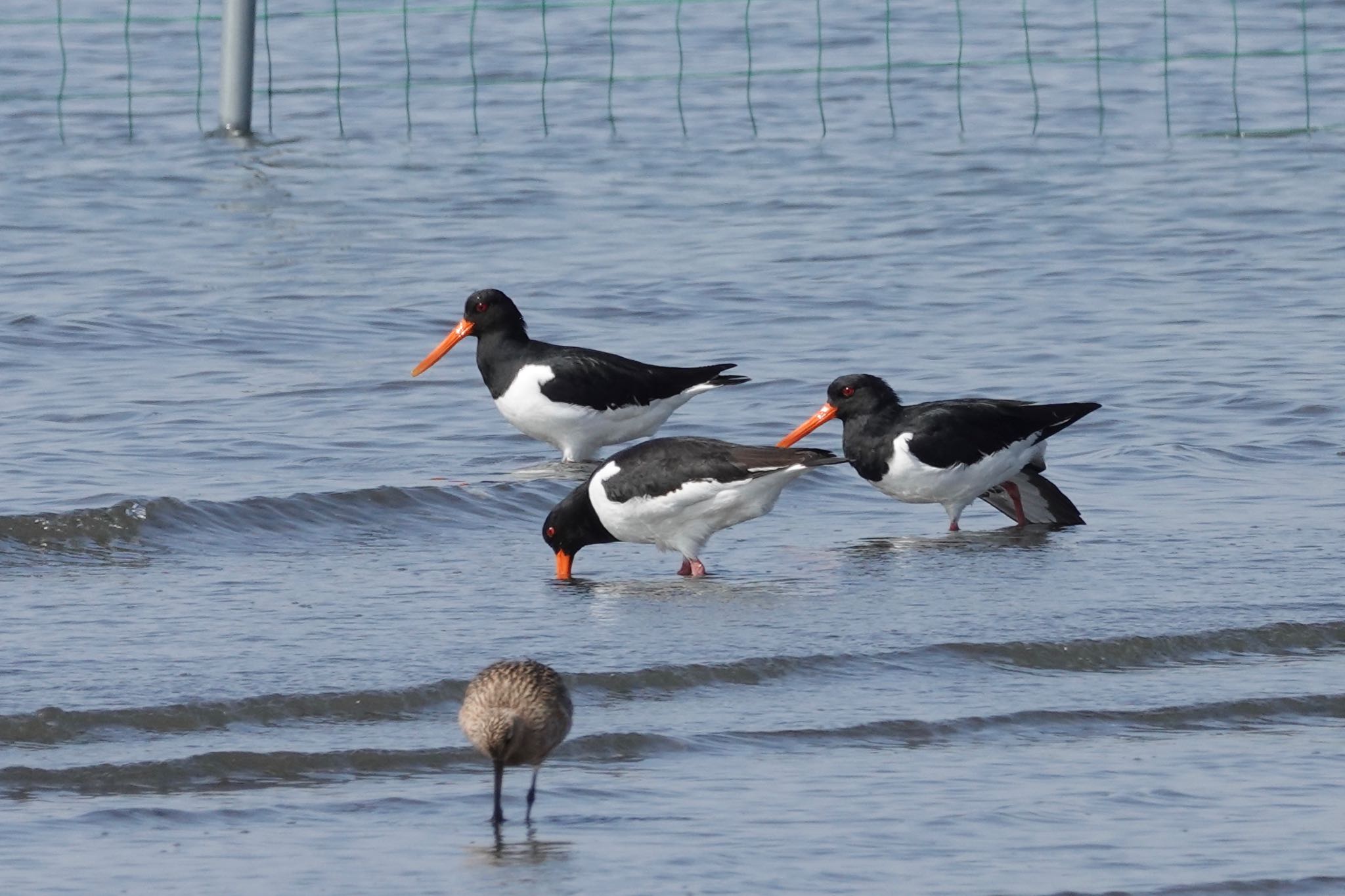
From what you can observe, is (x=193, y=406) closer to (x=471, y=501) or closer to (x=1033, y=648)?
(x=471, y=501)

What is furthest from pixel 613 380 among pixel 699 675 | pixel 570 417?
pixel 699 675

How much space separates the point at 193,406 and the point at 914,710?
5161 millimetres

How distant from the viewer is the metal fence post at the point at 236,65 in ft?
51.1

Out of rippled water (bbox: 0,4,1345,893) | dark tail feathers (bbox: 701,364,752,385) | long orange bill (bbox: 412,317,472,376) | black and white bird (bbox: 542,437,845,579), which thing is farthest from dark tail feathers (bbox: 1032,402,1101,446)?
long orange bill (bbox: 412,317,472,376)

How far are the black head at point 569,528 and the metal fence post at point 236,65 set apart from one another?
8.69 meters

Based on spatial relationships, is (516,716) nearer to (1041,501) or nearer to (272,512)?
(272,512)

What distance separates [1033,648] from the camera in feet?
21.6

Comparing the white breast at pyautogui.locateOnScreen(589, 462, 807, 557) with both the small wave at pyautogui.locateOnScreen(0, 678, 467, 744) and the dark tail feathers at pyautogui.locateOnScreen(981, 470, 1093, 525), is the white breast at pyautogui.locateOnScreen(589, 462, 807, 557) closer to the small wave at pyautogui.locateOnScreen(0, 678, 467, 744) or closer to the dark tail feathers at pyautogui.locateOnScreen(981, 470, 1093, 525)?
the dark tail feathers at pyautogui.locateOnScreen(981, 470, 1093, 525)

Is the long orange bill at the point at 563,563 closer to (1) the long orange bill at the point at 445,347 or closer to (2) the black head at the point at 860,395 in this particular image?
(2) the black head at the point at 860,395

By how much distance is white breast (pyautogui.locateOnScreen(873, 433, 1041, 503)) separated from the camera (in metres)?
8.20

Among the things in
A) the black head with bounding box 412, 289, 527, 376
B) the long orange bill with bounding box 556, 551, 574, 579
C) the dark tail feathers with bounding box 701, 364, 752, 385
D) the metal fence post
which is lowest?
the long orange bill with bounding box 556, 551, 574, 579

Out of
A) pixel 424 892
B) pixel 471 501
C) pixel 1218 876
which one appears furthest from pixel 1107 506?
pixel 424 892

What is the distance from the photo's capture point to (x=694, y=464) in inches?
302

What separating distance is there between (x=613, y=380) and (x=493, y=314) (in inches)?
34.9
